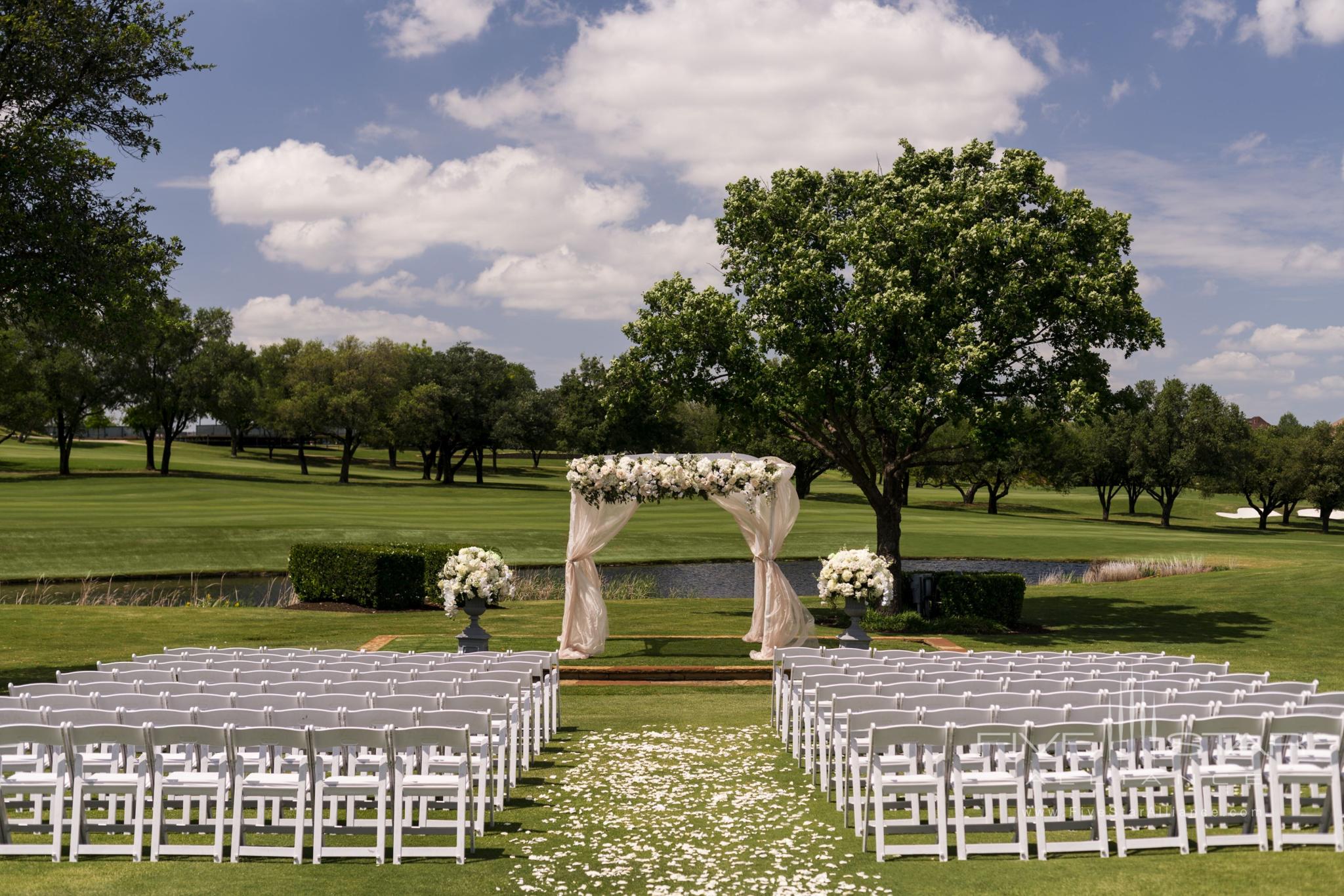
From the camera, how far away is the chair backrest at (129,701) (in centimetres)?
927

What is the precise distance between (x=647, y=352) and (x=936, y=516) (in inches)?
1782

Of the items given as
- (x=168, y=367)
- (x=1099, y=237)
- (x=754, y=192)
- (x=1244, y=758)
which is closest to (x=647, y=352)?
(x=754, y=192)

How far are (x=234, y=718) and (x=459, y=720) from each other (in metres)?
1.69

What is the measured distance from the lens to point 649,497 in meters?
18.4

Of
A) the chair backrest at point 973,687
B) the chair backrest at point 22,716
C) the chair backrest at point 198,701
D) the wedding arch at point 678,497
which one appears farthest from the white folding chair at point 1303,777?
the wedding arch at point 678,497

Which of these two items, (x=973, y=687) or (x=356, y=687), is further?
(x=973, y=687)

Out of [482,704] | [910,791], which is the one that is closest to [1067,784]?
[910,791]

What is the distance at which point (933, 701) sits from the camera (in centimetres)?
941

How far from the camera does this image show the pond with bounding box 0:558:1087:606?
101ft

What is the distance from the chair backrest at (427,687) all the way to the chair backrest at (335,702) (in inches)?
36.1

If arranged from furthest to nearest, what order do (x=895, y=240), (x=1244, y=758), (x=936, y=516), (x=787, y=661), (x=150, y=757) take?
(x=936, y=516)
(x=895, y=240)
(x=787, y=661)
(x=1244, y=758)
(x=150, y=757)

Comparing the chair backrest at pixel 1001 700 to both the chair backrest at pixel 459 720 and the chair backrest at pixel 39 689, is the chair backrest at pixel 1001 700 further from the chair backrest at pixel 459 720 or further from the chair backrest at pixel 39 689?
the chair backrest at pixel 39 689

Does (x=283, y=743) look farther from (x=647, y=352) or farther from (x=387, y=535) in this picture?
(x=387, y=535)

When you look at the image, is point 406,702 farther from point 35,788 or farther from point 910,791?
point 910,791
